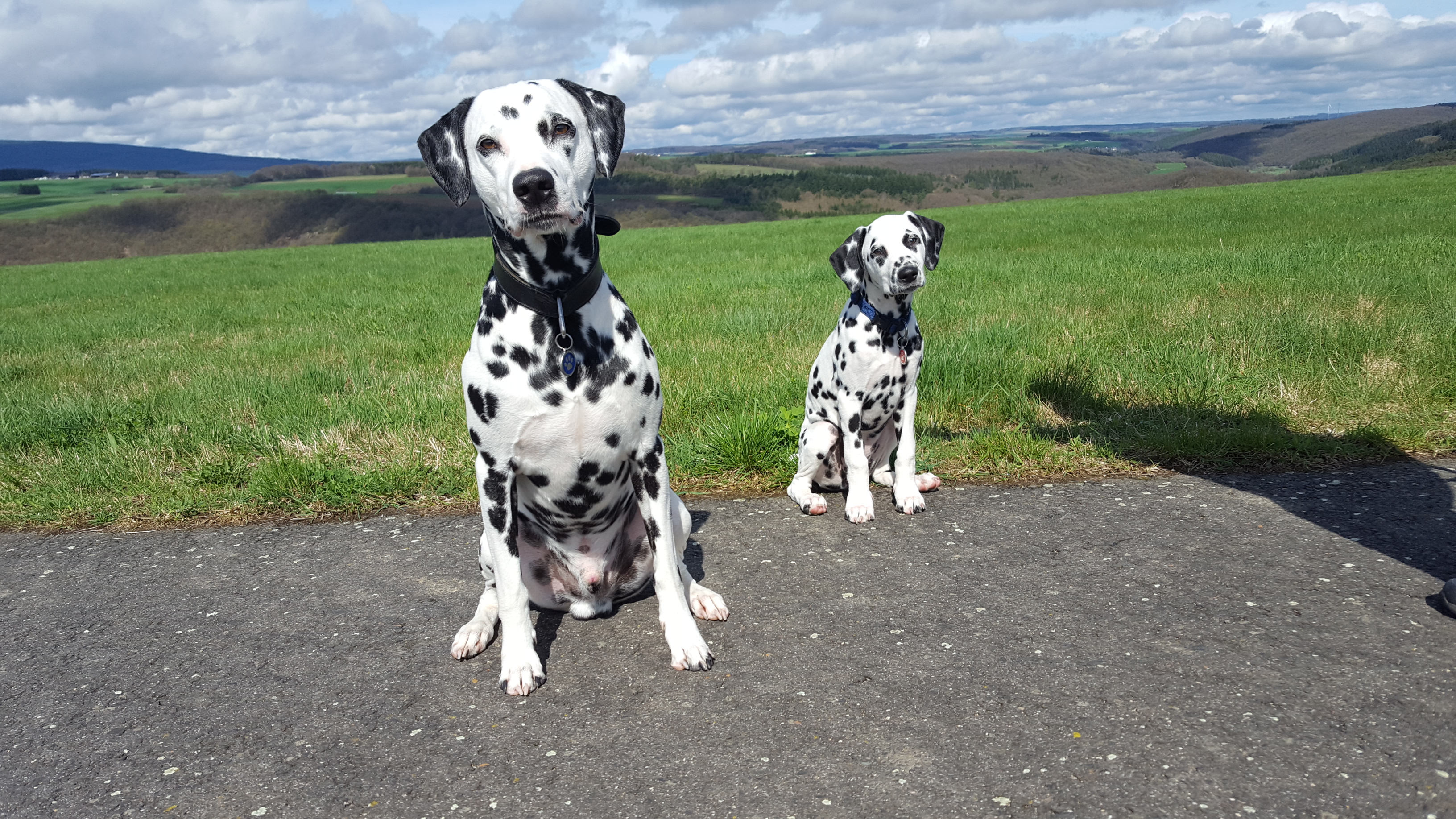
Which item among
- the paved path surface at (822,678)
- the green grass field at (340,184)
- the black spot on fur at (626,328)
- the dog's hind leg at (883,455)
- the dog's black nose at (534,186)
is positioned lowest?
the paved path surface at (822,678)

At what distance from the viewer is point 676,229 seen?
3938cm

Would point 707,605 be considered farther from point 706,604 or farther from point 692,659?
point 692,659

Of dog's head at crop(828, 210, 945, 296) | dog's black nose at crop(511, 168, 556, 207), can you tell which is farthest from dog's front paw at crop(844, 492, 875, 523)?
dog's black nose at crop(511, 168, 556, 207)

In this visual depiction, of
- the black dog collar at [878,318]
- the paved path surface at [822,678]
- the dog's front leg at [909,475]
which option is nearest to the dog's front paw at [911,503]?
the dog's front leg at [909,475]

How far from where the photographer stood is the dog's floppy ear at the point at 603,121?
11.8 feet

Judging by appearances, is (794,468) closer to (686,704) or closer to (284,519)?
(686,704)

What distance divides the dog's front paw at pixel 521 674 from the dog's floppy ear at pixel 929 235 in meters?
3.34

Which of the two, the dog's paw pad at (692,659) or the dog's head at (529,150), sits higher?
the dog's head at (529,150)

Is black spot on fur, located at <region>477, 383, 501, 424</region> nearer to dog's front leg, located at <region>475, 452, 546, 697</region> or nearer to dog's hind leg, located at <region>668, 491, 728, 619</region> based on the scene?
dog's front leg, located at <region>475, 452, 546, 697</region>

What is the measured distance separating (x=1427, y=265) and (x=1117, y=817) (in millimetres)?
13411

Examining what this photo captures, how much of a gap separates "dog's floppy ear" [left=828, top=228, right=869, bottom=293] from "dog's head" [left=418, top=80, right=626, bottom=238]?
7.32ft

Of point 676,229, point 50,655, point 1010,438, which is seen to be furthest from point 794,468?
point 676,229

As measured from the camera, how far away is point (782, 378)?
8023 mm

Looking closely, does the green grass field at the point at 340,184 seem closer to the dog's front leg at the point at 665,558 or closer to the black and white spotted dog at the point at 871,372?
the black and white spotted dog at the point at 871,372
